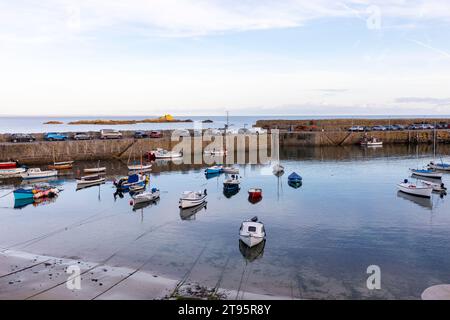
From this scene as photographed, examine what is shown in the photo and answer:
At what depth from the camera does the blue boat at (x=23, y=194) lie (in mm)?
46812

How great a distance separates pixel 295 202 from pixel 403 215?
36.9ft

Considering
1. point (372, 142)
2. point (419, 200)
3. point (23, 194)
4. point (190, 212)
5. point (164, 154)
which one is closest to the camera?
point (190, 212)

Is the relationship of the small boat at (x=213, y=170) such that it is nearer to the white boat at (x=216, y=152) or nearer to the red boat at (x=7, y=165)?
the white boat at (x=216, y=152)

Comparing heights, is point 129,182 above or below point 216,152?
below

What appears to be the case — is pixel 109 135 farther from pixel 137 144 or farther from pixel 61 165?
pixel 61 165

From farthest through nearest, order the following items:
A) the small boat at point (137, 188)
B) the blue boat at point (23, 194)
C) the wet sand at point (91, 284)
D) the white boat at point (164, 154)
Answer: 1. the white boat at point (164, 154)
2. the small boat at point (137, 188)
3. the blue boat at point (23, 194)
4. the wet sand at point (91, 284)

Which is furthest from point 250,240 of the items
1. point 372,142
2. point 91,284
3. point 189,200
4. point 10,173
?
point 372,142

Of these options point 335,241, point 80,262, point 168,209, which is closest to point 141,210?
point 168,209

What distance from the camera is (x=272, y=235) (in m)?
33.0

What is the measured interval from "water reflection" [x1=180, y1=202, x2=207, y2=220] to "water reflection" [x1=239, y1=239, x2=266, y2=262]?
987 cm

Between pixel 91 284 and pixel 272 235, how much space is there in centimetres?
1527

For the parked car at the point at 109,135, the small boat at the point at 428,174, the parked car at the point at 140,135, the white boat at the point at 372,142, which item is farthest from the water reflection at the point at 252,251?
the white boat at the point at 372,142

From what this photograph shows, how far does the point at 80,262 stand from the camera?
26.8 m

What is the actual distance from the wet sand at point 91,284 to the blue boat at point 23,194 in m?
22.0
